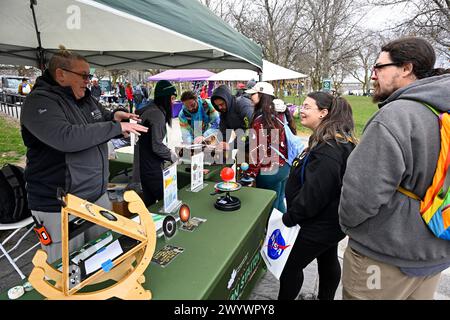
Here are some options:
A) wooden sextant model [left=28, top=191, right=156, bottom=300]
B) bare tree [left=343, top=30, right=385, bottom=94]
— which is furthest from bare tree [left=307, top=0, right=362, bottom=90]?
wooden sextant model [left=28, top=191, right=156, bottom=300]

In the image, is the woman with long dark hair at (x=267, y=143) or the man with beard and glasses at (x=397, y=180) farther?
the woman with long dark hair at (x=267, y=143)

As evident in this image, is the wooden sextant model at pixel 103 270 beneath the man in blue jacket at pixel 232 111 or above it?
beneath

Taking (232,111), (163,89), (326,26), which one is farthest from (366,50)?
(163,89)

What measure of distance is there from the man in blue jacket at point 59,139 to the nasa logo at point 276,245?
108 centimetres

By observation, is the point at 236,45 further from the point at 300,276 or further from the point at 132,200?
the point at 300,276

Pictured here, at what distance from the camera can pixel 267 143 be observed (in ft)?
9.53

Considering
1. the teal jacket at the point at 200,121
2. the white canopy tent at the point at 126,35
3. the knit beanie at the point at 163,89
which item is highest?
the white canopy tent at the point at 126,35

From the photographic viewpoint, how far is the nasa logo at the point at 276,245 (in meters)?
1.79

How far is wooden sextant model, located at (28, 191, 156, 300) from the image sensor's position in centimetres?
98

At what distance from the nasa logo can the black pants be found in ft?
0.32

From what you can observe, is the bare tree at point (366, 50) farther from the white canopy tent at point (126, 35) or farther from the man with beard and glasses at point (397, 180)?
the man with beard and glasses at point (397, 180)

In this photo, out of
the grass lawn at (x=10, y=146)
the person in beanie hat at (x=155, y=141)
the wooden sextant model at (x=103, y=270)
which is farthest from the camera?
the grass lawn at (x=10, y=146)

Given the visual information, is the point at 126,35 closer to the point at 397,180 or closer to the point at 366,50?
the point at 397,180

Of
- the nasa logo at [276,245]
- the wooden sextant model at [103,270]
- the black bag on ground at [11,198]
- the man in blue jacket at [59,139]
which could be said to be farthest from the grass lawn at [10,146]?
the nasa logo at [276,245]
